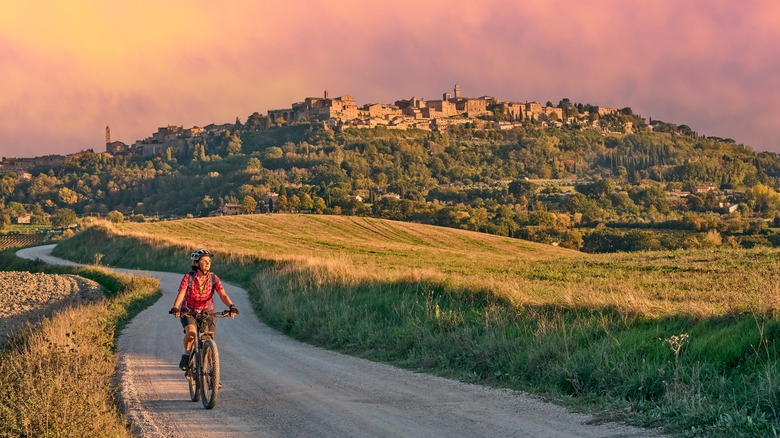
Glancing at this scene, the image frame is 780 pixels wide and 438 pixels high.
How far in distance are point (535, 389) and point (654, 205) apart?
367ft

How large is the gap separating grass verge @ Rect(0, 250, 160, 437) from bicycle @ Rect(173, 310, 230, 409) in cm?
109

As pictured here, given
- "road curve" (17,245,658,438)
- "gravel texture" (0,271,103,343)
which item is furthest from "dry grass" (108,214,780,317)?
"gravel texture" (0,271,103,343)

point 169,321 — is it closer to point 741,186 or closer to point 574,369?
point 574,369

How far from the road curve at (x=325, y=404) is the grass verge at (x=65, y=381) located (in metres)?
0.47

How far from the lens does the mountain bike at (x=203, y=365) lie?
1083 cm

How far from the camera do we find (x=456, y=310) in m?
16.1

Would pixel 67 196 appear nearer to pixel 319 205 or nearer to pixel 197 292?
pixel 319 205

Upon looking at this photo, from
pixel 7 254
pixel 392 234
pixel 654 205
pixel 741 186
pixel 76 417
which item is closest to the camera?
pixel 76 417

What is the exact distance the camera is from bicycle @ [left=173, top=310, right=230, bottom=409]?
10.8 meters

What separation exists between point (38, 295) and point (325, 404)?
2761 cm

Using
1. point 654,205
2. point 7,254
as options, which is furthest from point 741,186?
point 7,254

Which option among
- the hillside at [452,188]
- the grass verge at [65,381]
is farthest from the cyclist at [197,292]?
the hillside at [452,188]

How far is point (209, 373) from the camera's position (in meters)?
10.9

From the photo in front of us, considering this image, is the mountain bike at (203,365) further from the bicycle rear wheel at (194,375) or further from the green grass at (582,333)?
the green grass at (582,333)
